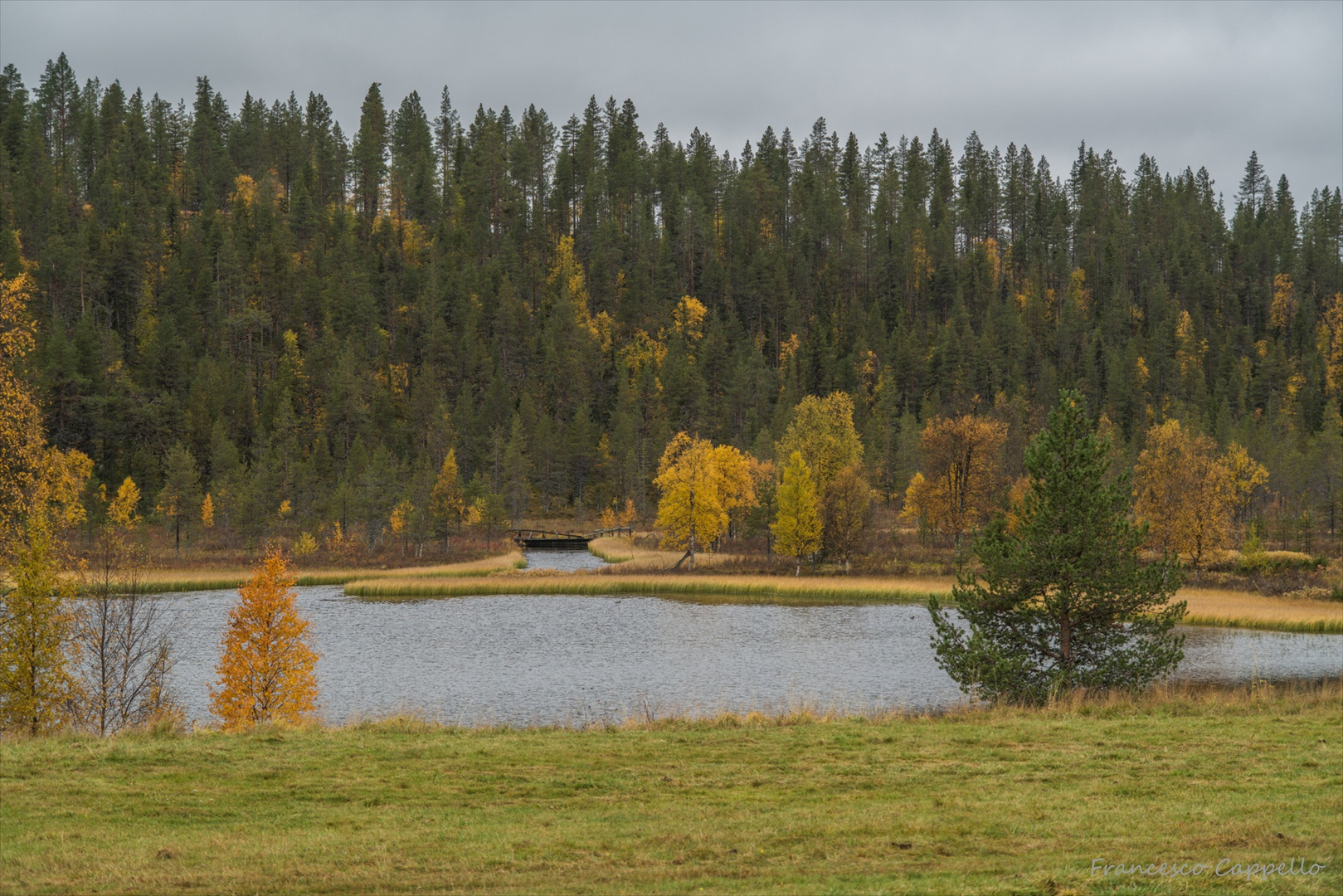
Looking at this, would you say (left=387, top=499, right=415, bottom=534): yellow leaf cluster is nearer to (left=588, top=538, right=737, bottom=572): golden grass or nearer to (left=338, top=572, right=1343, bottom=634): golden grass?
(left=338, top=572, right=1343, bottom=634): golden grass

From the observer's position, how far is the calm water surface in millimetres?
31422

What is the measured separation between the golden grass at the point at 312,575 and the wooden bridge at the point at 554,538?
14393 millimetres

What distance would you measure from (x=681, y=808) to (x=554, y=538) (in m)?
86.4

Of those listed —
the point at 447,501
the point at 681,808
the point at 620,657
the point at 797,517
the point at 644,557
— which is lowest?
the point at 620,657

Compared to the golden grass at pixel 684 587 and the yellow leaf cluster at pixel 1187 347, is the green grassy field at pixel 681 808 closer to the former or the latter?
the golden grass at pixel 684 587

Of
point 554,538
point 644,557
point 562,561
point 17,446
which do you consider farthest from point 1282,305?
point 17,446

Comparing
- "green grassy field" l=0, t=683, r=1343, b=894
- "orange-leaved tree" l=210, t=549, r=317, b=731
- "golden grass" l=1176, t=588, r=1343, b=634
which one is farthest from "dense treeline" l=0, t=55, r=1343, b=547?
"green grassy field" l=0, t=683, r=1343, b=894

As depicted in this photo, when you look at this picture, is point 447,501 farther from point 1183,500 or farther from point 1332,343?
point 1332,343

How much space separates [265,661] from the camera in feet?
85.4

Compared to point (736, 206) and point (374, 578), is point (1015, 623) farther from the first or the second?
point (736, 206)

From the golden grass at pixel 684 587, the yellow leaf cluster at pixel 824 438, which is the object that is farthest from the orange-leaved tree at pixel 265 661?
the yellow leaf cluster at pixel 824 438

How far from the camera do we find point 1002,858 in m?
10.3

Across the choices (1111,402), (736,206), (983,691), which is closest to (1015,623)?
(983,691)

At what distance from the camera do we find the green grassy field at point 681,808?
32.3 feet
